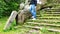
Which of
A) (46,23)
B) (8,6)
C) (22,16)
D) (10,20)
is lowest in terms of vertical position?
(46,23)

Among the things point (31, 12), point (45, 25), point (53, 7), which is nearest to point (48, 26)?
point (45, 25)

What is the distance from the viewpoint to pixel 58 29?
707cm

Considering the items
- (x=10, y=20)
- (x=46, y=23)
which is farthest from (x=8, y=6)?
(x=46, y=23)

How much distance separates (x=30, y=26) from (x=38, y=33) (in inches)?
47.3

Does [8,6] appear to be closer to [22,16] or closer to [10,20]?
[22,16]

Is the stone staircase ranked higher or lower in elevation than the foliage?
lower

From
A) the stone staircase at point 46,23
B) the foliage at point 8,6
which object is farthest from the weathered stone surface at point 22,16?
→ the foliage at point 8,6

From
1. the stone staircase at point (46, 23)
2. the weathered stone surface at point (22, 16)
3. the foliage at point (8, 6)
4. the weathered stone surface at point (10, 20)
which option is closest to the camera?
the stone staircase at point (46, 23)

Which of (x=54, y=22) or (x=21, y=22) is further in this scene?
(x=21, y=22)

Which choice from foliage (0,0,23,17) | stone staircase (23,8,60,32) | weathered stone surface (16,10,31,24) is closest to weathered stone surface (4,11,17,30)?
weathered stone surface (16,10,31,24)

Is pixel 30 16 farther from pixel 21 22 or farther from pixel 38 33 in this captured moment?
pixel 38 33

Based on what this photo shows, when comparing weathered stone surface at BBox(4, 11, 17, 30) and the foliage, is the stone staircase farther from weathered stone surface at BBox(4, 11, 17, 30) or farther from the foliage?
the foliage

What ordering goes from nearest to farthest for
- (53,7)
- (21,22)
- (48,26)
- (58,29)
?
(58,29) < (48,26) < (21,22) < (53,7)

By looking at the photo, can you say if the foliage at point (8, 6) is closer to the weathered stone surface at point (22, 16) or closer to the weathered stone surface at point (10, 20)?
the weathered stone surface at point (22, 16)
